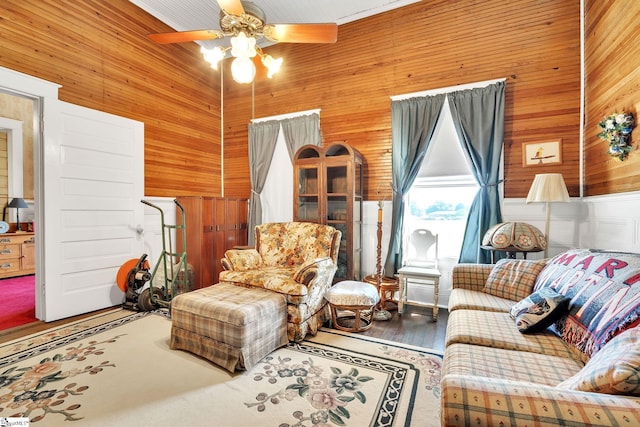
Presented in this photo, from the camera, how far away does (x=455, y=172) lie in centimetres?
357

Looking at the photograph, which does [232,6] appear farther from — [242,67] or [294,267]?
[294,267]

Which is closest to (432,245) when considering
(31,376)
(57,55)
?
(31,376)

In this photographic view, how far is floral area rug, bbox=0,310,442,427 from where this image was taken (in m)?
1.70

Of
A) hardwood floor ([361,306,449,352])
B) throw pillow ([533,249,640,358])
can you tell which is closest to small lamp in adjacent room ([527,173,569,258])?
throw pillow ([533,249,640,358])

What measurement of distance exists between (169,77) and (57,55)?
134cm

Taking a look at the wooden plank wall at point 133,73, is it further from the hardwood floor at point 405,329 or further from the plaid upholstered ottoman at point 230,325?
the plaid upholstered ottoman at point 230,325

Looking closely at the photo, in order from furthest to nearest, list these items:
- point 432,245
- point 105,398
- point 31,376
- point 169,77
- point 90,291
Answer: point 169,77
point 432,245
point 90,291
point 31,376
point 105,398

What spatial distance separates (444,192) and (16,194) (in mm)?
7222

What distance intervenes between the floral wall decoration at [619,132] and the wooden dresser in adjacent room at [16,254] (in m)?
7.45

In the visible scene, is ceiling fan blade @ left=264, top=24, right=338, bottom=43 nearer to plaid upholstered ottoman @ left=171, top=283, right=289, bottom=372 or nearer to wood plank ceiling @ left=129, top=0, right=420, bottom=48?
wood plank ceiling @ left=129, top=0, right=420, bottom=48

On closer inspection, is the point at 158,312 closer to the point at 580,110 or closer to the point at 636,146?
the point at 636,146

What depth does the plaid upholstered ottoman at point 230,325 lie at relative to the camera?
2.15 m

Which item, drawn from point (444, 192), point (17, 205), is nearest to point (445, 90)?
point (444, 192)

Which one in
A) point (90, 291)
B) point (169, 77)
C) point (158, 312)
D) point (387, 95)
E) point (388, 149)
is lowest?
point (158, 312)
